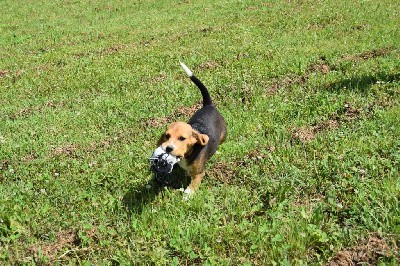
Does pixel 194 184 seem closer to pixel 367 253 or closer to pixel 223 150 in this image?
pixel 223 150

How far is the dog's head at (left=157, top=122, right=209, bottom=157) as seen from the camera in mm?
4766

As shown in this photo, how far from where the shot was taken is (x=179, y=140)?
16.1ft

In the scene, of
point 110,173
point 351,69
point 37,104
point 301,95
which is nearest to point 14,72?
point 37,104

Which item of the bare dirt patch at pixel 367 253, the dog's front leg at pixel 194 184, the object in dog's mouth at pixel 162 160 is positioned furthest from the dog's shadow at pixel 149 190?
the bare dirt patch at pixel 367 253

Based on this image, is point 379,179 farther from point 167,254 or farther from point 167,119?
point 167,119

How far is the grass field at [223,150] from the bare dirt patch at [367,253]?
0.04 ft

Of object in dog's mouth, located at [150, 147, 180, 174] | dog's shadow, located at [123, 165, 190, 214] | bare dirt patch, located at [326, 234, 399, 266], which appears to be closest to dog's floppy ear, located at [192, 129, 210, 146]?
object in dog's mouth, located at [150, 147, 180, 174]

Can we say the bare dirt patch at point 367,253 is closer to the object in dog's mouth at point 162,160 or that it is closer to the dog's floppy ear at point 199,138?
the object in dog's mouth at point 162,160

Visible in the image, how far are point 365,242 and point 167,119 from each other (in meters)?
4.97

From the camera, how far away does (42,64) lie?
13.5 meters

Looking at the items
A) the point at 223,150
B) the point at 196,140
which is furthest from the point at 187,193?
the point at 223,150

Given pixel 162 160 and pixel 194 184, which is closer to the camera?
pixel 162 160

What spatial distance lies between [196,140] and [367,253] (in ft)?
7.89

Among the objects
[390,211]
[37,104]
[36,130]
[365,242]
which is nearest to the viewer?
[365,242]
